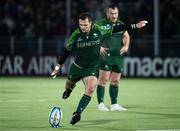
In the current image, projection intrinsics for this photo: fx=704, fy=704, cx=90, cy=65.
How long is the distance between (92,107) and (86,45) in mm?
3362

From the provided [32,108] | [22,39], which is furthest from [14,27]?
[32,108]

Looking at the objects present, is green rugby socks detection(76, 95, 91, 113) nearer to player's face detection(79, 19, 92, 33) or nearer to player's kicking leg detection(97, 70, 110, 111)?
player's face detection(79, 19, 92, 33)

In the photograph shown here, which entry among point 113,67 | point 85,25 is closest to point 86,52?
point 85,25

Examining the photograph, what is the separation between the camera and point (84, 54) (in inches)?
523

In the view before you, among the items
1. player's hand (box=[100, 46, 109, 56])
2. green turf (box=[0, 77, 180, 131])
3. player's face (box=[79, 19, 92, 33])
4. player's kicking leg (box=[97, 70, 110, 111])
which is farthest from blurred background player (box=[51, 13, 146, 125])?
player's kicking leg (box=[97, 70, 110, 111])

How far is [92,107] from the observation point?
16.3 m

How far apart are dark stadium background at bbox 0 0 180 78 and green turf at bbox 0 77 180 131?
2506 mm

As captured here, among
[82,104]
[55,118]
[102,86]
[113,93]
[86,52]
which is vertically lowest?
[113,93]

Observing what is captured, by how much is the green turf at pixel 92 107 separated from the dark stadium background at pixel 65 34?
2506mm

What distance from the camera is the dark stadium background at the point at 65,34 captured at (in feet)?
A: 92.3

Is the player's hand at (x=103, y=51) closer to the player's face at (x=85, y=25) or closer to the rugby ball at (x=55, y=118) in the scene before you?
the player's face at (x=85, y=25)

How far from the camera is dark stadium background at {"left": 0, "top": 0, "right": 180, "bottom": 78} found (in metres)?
28.1

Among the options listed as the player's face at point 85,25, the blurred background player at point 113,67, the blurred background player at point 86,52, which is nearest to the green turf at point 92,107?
the blurred background player at point 113,67

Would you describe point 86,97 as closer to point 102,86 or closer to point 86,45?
point 86,45
